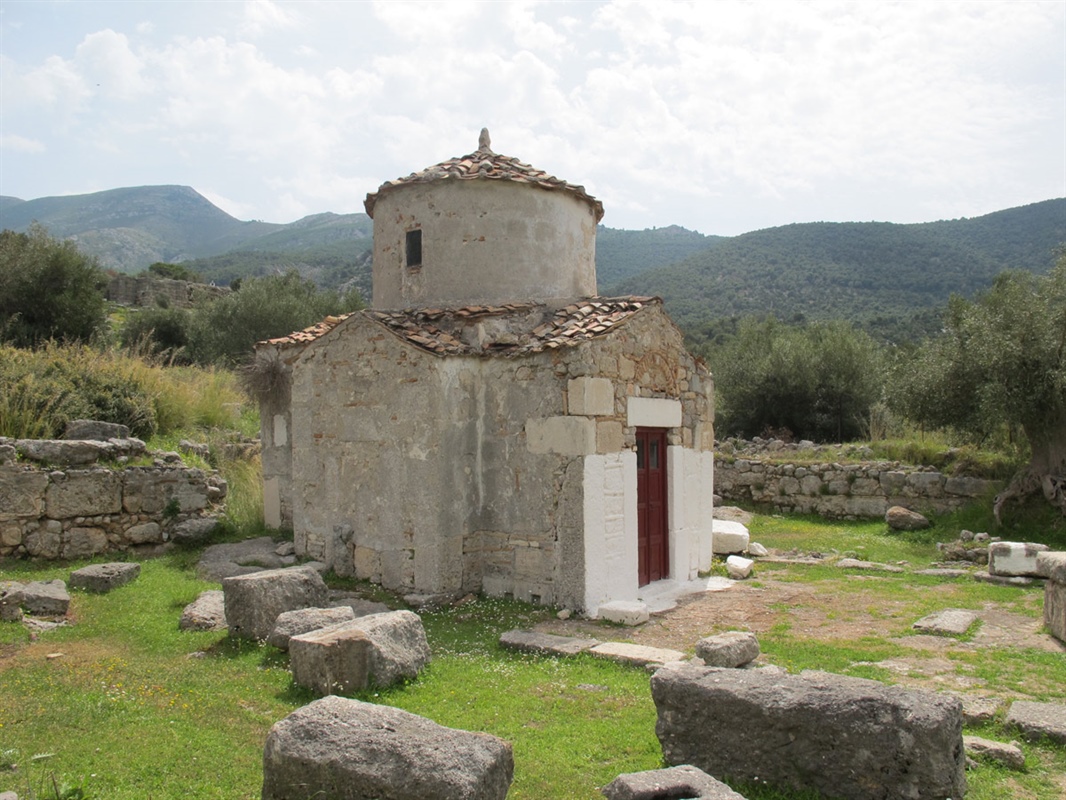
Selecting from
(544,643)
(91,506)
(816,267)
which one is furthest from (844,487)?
(816,267)

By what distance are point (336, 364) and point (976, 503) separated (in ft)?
40.4

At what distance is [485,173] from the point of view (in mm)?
10578

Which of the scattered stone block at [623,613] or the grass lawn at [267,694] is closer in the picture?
the grass lawn at [267,694]

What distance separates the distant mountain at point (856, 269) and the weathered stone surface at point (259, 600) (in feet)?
112

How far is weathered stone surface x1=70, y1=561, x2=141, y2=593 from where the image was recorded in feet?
30.1

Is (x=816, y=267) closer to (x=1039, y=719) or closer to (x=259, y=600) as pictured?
(x=1039, y=719)

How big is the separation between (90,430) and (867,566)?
12.2m

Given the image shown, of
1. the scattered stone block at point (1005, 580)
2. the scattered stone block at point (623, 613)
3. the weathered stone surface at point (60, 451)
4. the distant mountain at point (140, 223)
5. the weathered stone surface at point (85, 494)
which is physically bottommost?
the scattered stone block at point (1005, 580)

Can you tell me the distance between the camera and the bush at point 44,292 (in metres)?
20.6

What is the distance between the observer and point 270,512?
12.4 m

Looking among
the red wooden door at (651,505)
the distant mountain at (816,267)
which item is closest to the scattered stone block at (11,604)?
the red wooden door at (651,505)

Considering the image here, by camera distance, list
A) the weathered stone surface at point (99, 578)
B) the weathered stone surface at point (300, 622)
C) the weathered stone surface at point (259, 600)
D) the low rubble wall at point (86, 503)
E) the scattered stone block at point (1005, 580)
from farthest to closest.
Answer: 1. the scattered stone block at point (1005, 580)
2. the low rubble wall at point (86, 503)
3. the weathered stone surface at point (99, 578)
4. the weathered stone surface at point (259, 600)
5. the weathered stone surface at point (300, 622)

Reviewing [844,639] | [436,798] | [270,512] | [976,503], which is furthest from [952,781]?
[976,503]

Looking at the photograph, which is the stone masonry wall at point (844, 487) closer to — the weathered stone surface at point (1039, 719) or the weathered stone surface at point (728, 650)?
the weathered stone surface at point (728, 650)
